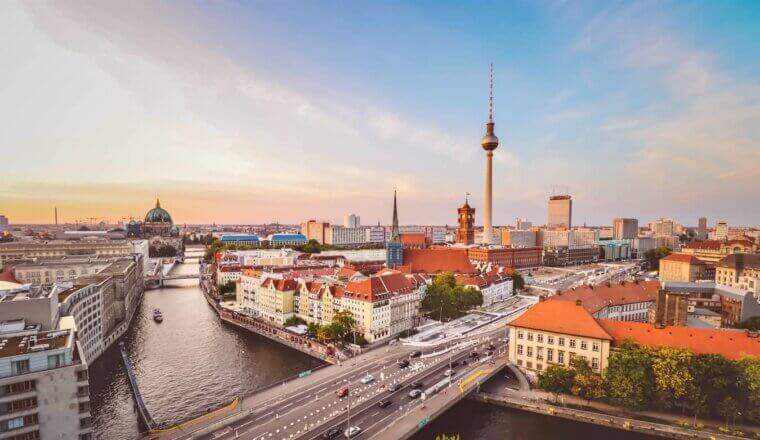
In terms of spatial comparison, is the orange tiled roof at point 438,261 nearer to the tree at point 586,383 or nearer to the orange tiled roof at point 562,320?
the orange tiled roof at point 562,320

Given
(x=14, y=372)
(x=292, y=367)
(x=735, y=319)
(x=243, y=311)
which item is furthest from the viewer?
(x=243, y=311)

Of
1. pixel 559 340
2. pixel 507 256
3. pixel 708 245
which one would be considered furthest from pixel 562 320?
pixel 708 245

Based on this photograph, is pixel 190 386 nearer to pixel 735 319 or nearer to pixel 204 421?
pixel 204 421

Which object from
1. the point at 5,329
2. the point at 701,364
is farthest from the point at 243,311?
the point at 701,364

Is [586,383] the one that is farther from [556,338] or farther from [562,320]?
[562,320]

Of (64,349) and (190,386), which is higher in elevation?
(64,349)

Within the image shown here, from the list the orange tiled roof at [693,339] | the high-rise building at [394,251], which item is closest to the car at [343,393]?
the orange tiled roof at [693,339]
